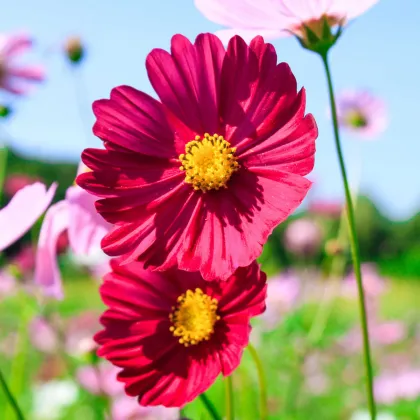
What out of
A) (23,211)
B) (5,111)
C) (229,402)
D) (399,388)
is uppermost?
(5,111)

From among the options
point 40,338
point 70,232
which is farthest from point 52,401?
point 70,232

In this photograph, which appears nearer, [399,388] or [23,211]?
[23,211]

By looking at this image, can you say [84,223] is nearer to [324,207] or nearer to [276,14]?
[276,14]

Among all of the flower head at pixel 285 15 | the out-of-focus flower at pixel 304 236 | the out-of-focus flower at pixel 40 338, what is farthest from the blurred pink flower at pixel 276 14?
the out-of-focus flower at pixel 40 338

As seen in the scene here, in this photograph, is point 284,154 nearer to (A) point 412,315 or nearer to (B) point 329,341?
(B) point 329,341

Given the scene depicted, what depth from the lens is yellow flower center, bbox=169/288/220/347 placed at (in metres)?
0.32

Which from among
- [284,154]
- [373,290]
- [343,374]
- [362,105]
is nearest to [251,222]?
[284,154]

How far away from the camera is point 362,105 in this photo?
104cm

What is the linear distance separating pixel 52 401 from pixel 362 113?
912 mm

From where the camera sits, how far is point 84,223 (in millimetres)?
376

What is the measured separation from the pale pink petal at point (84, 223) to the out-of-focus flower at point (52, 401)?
44.0 inches

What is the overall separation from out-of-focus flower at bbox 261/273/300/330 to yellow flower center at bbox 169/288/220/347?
1.32 metres

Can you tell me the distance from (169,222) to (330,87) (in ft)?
0.30

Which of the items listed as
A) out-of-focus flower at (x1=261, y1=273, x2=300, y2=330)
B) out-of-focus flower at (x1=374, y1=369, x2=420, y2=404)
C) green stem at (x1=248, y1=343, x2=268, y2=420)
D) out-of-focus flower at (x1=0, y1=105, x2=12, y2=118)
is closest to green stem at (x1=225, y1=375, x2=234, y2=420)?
green stem at (x1=248, y1=343, x2=268, y2=420)
